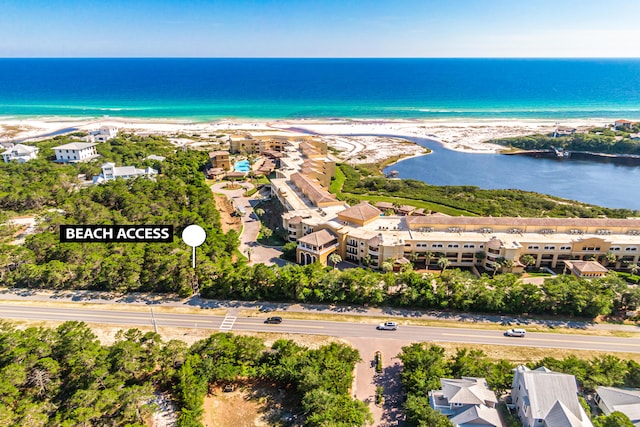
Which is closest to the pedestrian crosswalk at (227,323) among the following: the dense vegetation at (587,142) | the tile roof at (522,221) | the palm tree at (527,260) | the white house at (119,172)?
the tile roof at (522,221)

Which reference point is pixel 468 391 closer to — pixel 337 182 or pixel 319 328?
pixel 319 328

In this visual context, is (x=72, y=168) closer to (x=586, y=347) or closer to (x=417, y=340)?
(x=417, y=340)

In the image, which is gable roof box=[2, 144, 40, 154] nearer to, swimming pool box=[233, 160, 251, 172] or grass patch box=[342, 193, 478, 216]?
swimming pool box=[233, 160, 251, 172]

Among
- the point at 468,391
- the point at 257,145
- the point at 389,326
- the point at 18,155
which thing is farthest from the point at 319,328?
the point at 18,155

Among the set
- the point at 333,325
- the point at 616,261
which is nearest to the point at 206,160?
the point at 333,325

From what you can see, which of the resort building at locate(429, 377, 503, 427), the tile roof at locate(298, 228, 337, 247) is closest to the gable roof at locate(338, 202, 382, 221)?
the tile roof at locate(298, 228, 337, 247)
